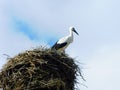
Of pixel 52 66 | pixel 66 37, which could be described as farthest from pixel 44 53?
pixel 66 37

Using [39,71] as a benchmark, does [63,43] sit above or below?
above

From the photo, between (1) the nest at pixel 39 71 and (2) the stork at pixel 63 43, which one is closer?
(1) the nest at pixel 39 71

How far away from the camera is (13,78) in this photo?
47.1 ft

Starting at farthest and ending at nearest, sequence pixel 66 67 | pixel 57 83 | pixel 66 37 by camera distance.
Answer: pixel 66 37 < pixel 66 67 < pixel 57 83

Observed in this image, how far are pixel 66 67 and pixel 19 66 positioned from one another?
1.15 meters

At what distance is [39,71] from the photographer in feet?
47.3

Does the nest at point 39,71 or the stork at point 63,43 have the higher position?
the stork at point 63,43

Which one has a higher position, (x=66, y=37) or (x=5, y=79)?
(x=66, y=37)

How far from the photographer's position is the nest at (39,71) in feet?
46.6

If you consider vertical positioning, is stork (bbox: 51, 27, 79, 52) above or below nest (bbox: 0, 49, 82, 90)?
above

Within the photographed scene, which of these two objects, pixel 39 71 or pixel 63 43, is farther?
pixel 63 43

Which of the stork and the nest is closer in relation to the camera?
the nest

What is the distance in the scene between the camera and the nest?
559 inches

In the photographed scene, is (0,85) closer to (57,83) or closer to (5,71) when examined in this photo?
(5,71)
